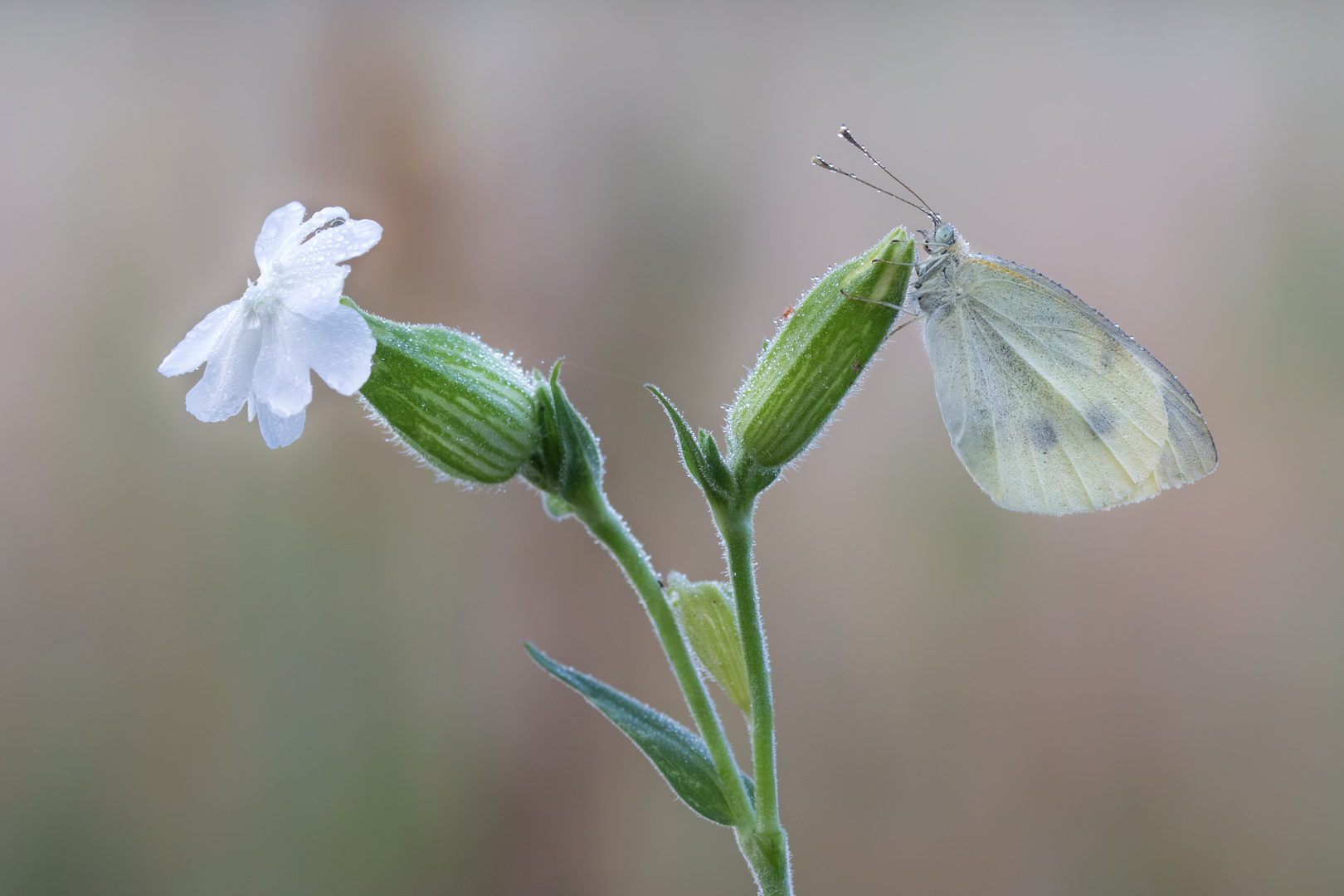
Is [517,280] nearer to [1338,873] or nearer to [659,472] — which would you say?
[659,472]

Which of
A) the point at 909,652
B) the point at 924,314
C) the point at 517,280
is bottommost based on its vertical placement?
the point at 909,652

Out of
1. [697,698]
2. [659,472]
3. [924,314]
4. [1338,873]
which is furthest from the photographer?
[659,472]

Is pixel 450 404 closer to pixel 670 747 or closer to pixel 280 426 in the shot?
pixel 280 426

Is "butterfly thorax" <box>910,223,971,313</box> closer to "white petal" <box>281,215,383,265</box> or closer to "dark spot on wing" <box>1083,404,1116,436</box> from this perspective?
"dark spot on wing" <box>1083,404,1116,436</box>

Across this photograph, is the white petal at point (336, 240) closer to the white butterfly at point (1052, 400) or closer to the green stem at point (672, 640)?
the green stem at point (672, 640)

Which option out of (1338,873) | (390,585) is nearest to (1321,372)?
(1338,873)

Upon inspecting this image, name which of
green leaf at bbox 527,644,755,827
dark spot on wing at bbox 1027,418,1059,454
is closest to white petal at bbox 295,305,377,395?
green leaf at bbox 527,644,755,827
